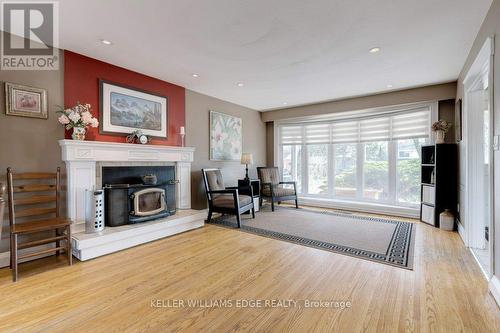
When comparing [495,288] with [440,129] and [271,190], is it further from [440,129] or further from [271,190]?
[271,190]

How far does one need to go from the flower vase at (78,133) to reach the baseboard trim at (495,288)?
170 inches

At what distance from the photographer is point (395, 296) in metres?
1.87

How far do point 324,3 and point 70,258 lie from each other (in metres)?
3.48

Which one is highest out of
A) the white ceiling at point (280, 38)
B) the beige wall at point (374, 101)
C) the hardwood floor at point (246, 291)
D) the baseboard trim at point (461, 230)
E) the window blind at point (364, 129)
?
the white ceiling at point (280, 38)

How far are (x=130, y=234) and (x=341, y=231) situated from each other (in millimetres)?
2978

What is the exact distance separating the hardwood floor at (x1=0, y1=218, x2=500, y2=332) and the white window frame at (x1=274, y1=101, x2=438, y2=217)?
185 cm

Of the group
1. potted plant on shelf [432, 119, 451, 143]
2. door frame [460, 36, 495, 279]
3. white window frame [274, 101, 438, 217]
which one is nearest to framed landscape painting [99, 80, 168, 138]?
white window frame [274, 101, 438, 217]

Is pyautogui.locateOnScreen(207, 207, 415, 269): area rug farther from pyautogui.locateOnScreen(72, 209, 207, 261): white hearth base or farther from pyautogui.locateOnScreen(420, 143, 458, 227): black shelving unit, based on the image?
pyautogui.locateOnScreen(72, 209, 207, 261): white hearth base

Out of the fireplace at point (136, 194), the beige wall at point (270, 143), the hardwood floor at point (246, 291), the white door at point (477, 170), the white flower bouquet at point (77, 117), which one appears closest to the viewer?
the hardwood floor at point (246, 291)

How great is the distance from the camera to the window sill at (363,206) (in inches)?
176

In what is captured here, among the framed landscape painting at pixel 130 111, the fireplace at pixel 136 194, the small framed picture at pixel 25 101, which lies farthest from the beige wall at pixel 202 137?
the small framed picture at pixel 25 101

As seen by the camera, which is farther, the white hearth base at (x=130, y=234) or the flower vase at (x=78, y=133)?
the flower vase at (x=78, y=133)

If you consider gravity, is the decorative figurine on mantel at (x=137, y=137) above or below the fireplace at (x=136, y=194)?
above

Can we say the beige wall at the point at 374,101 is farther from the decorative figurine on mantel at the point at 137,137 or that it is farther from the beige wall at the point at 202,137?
the decorative figurine on mantel at the point at 137,137
